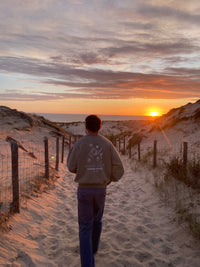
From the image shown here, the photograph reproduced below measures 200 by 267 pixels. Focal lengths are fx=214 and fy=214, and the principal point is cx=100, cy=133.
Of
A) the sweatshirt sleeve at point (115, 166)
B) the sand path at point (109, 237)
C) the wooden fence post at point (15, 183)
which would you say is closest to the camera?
the sweatshirt sleeve at point (115, 166)

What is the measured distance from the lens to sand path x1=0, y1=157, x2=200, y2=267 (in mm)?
3664

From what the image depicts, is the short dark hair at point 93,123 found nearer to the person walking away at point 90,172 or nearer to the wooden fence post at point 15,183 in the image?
the person walking away at point 90,172

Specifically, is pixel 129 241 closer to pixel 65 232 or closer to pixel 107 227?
pixel 107 227

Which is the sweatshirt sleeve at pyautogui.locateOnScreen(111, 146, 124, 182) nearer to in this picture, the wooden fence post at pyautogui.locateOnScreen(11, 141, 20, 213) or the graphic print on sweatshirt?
the graphic print on sweatshirt

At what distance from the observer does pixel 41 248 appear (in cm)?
404

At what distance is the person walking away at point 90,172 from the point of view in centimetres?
313

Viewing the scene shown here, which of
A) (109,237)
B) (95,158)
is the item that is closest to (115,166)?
(95,158)

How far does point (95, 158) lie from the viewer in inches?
124

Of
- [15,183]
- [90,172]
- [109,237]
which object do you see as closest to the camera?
[90,172]

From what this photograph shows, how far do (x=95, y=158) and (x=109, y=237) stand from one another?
233 centimetres

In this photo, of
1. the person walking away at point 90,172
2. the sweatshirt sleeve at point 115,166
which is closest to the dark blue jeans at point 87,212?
the person walking away at point 90,172

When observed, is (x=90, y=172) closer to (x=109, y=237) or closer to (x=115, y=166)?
(x=115, y=166)

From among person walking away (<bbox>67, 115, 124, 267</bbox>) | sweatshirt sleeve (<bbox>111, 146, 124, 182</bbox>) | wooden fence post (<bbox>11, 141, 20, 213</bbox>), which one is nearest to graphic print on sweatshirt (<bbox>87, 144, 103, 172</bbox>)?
person walking away (<bbox>67, 115, 124, 267</bbox>)

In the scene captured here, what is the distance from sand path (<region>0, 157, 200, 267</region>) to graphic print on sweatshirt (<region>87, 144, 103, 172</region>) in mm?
1762
